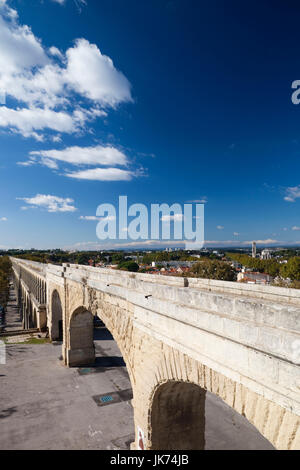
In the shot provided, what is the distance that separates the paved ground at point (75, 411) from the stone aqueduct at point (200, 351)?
4.45 metres

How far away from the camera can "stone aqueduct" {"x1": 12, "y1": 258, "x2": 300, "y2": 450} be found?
412 cm

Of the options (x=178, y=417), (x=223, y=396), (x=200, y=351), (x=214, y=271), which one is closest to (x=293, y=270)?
(x=214, y=271)

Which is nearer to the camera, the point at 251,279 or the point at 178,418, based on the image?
the point at 178,418

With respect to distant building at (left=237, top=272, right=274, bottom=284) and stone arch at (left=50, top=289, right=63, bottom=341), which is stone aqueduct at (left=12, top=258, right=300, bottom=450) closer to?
stone arch at (left=50, top=289, right=63, bottom=341)

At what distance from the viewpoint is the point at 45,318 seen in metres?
27.5

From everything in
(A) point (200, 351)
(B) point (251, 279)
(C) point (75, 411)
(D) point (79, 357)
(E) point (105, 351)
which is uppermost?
(A) point (200, 351)

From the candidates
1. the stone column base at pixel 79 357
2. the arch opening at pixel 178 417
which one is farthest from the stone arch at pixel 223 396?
the stone column base at pixel 79 357

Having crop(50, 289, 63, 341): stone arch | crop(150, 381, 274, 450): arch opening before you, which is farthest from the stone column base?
crop(150, 381, 274, 450): arch opening

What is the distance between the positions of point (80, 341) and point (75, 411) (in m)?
5.95

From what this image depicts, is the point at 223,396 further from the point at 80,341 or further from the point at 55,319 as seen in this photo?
the point at 55,319

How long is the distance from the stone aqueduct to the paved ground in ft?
14.6

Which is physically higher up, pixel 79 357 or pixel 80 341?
pixel 80 341

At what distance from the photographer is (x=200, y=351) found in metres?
Answer: 5.76

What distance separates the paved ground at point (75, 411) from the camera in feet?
40.0
